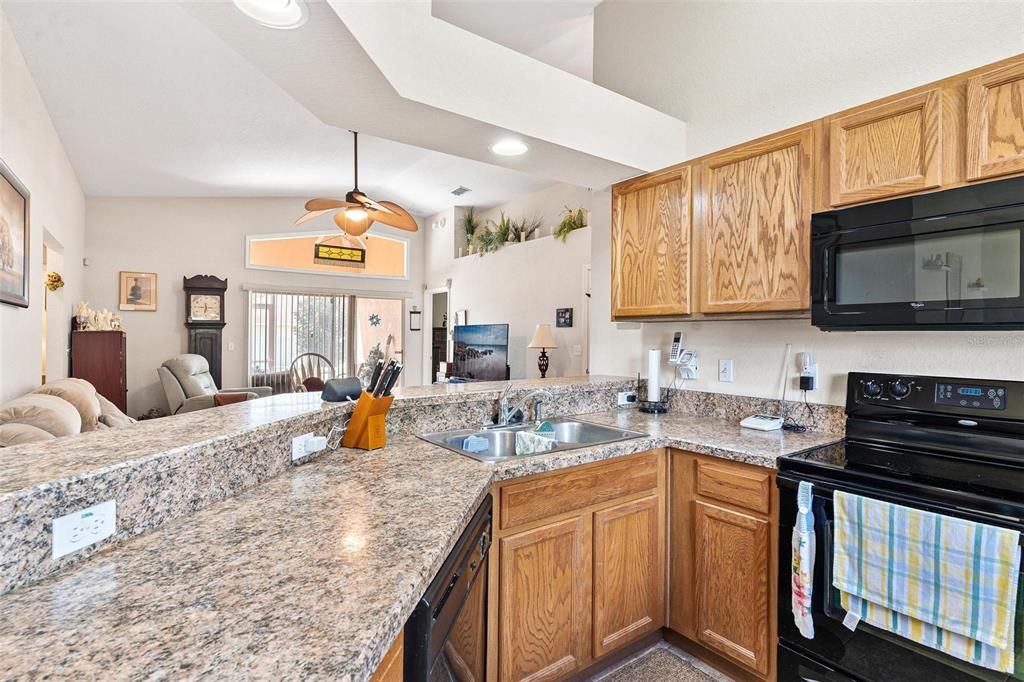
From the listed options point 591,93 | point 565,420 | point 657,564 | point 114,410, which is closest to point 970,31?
point 591,93

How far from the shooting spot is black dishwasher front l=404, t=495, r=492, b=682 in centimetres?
87

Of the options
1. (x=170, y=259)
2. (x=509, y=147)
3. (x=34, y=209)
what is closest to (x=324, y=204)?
(x=34, y=209)

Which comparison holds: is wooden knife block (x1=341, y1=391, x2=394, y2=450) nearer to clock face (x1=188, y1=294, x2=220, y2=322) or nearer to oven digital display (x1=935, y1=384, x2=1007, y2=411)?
oven digital display (x1=935, y1=384, x2=1007, y2=411)

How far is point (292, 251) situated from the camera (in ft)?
23.4

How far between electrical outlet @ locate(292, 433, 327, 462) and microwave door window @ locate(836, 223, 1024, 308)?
6.08 feet

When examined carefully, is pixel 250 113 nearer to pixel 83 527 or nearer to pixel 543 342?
pixel 543 342

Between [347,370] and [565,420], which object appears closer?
[565,420]

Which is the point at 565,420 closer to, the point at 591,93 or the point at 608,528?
the point at 608,528

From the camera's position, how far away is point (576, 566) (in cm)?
177

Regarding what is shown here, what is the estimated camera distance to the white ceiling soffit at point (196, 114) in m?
2.57

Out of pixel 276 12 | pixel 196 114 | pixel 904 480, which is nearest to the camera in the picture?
pixel 276 12

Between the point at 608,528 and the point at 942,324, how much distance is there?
1.28 m

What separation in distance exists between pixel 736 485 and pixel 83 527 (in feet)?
6.04

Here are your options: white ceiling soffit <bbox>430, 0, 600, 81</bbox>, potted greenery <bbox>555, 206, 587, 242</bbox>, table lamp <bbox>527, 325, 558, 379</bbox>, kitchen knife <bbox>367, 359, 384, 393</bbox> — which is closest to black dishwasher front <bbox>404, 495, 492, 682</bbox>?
kitchen knife <bbox>367, 359, 384, 393</bbox>
